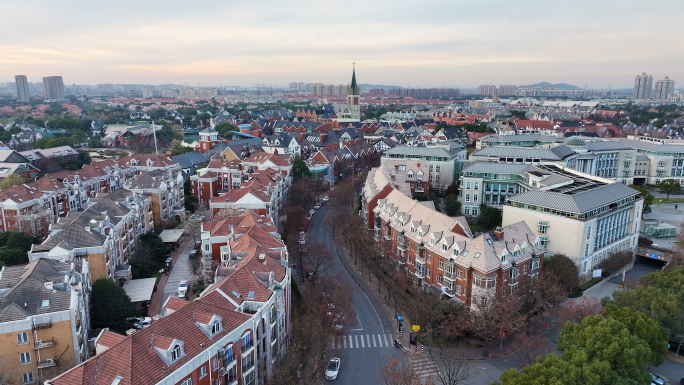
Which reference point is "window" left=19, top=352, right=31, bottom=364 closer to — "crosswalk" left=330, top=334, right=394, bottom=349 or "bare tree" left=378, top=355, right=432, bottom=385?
"crosswalk" left=330, top=334, right=394, bottom=349

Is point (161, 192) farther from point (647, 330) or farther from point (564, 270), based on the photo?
point (647, 330)

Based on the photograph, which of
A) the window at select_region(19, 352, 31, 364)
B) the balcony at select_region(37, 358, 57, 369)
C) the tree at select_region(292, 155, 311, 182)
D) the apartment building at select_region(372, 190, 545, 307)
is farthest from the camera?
the tree at select_region(292, 155, 311, 182)

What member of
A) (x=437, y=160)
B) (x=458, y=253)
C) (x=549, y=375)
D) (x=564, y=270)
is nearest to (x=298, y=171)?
(x=437, y=160)

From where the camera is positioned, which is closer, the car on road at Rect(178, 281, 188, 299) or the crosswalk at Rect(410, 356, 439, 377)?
the crosswalk at Rect(410, 356, 439, 377)

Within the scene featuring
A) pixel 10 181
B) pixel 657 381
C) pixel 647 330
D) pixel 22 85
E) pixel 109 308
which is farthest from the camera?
pixel 22 85

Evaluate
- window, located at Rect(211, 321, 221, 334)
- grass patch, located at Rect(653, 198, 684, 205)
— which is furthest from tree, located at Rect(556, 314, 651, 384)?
grass patch, located at Rect(653, 198, 684, 205)

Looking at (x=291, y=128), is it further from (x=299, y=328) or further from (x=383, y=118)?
(x=299, y=328)
